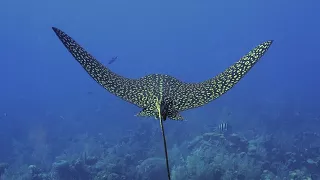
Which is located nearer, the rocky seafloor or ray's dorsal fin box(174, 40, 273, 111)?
ray's dorsal fin box(174, 40, 273, 111)

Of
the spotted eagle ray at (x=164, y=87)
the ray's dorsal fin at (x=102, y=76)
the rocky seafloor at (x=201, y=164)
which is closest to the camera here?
the spotted eagle ray at (x=164, y=87)

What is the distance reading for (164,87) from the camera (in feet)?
21.5

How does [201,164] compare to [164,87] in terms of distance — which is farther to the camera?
[201,164]

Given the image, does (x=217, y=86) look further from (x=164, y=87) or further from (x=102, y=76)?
(x=102, y=76)

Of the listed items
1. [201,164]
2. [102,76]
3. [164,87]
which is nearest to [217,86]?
[164,87]

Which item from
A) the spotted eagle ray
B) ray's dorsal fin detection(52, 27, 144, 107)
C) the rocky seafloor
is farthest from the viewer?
the rocky seafloor

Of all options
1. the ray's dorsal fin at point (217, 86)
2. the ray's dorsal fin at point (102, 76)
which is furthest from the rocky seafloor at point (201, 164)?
the ray's dorsal fin at point (102, 76)

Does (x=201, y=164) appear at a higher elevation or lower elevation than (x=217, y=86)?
lower

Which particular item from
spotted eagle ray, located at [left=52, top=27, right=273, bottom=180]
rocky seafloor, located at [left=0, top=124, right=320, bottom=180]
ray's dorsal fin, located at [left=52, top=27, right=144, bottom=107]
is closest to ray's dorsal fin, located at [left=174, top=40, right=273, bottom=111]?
spotted eagle ray, located at [left=52, top=27, right=273, bottom=180]

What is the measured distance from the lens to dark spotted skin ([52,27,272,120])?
243 inches

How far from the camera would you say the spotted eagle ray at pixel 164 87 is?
20.2ft

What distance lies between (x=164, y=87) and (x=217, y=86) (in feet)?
3.49

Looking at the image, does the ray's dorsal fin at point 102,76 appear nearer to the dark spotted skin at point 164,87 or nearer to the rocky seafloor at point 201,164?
the dark spotted skin at point 164,87

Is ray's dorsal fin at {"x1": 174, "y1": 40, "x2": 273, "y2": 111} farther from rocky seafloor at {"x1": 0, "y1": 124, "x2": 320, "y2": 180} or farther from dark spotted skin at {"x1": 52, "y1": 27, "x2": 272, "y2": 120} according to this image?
rocky seafloor at {"x1": 0, "y1": 124, "x2": 320, "y2": 180}
